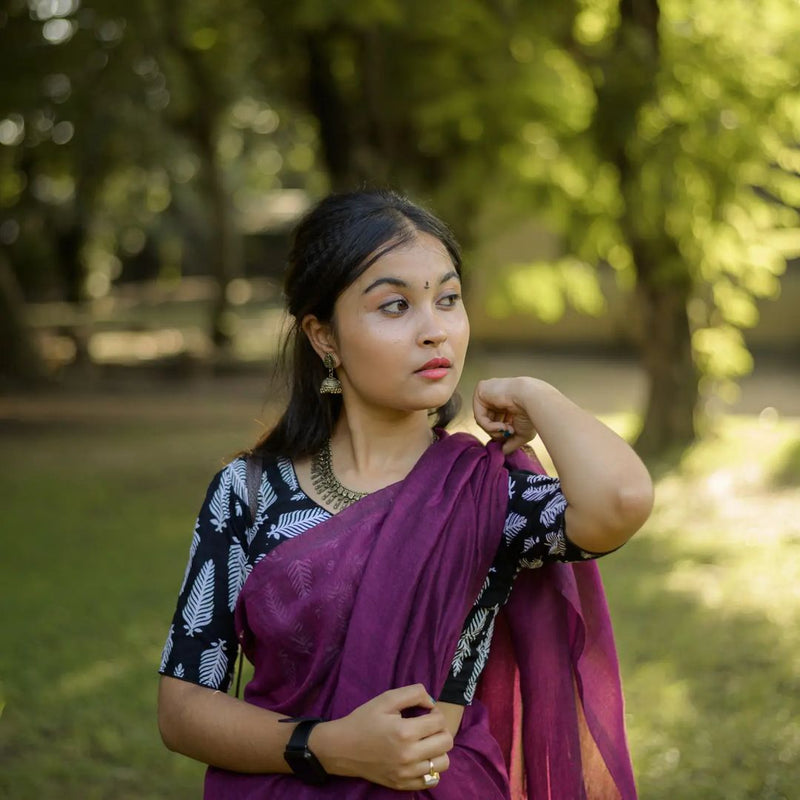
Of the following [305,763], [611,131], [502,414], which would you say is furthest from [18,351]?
[305,763]

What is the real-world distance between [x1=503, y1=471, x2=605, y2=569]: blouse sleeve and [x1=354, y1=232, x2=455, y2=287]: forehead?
40cm

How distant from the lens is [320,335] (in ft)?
7.18

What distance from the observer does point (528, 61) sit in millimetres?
9562

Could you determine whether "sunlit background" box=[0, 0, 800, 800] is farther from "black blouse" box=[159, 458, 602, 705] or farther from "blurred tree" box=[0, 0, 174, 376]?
"black blouse" box=[159, 458, 602, 705]

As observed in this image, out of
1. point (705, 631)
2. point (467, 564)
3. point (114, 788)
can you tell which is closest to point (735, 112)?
point (705, 631)

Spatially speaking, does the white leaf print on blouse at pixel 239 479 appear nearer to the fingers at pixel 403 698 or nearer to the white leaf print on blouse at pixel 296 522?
the white leaf print on blouse at pixel 296 522

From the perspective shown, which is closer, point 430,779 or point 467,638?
point 430,779

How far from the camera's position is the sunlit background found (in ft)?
15.7

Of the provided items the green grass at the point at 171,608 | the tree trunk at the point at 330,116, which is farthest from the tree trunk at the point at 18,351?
the tree trunk at the point at 330,116

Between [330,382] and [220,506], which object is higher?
[330,382]

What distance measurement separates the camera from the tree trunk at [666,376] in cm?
988

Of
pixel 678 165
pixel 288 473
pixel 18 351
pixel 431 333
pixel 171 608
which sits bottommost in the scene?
pixel 288 473

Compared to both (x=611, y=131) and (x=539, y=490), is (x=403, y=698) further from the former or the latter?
(x=611, y=131)

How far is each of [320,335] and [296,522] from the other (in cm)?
37
